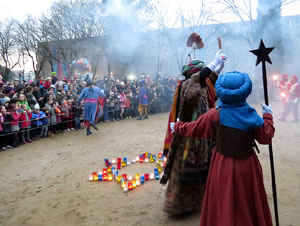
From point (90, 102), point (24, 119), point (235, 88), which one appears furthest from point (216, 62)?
point (24, 119)

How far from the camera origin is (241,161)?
201 centimetres

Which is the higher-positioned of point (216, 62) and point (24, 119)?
point (216, 62)

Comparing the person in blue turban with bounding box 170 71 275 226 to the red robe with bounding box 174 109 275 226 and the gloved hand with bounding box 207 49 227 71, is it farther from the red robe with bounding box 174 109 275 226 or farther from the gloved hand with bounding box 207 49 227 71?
the gloved hand with bounding box 207 49 227 71

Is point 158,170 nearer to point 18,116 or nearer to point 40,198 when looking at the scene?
point 40,198

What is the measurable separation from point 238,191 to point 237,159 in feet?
0.86

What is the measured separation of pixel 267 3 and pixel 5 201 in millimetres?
15766

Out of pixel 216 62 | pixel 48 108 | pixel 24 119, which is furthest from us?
pixel 48 108

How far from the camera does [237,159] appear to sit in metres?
2.02

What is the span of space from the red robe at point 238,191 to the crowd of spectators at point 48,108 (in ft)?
20.8

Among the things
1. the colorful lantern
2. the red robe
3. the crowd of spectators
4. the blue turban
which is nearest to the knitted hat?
the blue turban

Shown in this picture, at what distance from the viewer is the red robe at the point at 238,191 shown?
6.36 feet

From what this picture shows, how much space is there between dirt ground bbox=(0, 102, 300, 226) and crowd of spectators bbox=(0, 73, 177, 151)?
0.68 metres

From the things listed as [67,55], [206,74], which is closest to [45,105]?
[206,74]

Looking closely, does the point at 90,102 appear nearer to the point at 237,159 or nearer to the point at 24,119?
the point at 24,119
